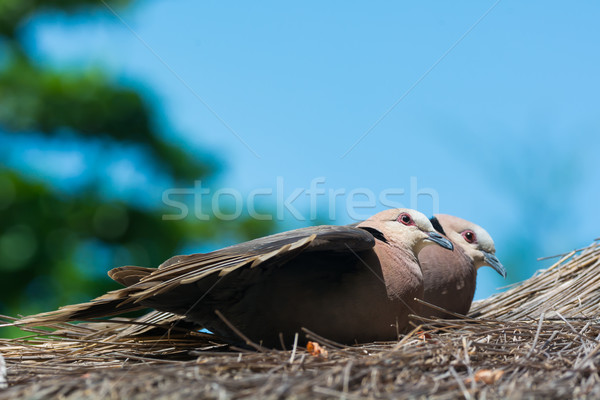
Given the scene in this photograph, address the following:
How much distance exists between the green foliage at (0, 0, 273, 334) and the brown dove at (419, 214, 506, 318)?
473 centimetres

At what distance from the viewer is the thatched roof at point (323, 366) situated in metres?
1.69

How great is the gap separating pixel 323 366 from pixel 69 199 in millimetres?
6341

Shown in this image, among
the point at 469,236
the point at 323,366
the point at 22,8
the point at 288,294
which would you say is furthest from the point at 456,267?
the point at 22,8

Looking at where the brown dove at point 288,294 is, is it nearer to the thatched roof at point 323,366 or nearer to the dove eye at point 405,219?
the thatched roof at point 323,366

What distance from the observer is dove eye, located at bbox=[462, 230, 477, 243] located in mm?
3730

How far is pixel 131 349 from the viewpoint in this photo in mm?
2660

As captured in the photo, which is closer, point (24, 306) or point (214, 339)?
point (214, 339)

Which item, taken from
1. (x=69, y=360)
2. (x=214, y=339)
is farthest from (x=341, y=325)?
(x=69, y=360)

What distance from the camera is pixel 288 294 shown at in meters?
2.46

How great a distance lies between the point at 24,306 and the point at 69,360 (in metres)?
5.42

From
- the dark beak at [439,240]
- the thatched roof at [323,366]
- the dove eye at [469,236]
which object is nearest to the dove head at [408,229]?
the dark beak at [439,240]

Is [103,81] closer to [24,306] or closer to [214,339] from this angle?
[24,306]

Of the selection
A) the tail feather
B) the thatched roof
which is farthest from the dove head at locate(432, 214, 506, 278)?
the tail feather

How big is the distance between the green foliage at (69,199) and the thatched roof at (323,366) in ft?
15.7
